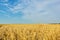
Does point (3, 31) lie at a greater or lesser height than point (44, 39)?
greater

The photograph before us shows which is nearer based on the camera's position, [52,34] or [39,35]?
[39,35]

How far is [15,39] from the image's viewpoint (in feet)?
12.6

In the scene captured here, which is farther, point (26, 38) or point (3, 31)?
point (3, 31)

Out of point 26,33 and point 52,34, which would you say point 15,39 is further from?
point 52,34

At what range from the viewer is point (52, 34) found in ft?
13.5

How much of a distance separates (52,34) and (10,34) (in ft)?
3.43

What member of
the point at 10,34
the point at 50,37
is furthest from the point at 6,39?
the point at 50,37

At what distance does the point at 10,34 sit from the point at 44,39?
80 cm

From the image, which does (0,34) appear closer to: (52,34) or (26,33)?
(26,33)

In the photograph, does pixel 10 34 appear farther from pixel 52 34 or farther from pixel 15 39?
pixel 52 34

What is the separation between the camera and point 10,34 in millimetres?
3855

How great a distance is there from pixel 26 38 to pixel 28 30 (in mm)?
295

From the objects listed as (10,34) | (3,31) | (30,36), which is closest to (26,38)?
(30,36)

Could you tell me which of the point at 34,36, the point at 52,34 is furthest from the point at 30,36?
the point at 52,34
